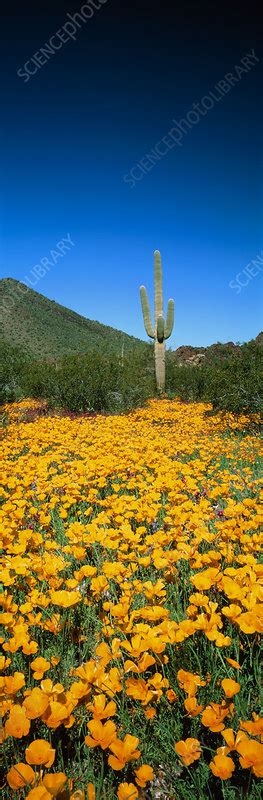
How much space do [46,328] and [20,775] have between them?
208 ft

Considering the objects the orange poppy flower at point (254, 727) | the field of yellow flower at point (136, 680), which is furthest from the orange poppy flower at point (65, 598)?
the orange poppy flower at point (254, 727)

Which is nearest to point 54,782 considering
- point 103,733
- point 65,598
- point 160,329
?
point 103,733

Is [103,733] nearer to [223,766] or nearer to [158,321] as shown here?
[223,766]

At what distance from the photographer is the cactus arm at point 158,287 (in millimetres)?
15477

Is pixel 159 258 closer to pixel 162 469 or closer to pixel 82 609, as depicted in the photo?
pixel 162 469

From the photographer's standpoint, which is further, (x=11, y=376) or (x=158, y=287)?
(x=158, y=287)

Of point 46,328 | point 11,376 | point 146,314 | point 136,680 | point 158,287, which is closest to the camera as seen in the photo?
point 136,680

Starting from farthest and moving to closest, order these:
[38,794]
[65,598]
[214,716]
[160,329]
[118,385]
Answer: [160,329]
[118,385]
[65,598]
[214,716]
[38,794]

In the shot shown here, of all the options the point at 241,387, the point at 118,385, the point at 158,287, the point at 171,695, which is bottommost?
the point at 171,695

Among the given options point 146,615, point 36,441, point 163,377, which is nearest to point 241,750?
point 146,615

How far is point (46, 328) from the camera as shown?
203 feet

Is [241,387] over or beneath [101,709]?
over

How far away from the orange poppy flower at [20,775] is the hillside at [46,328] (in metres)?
50.2

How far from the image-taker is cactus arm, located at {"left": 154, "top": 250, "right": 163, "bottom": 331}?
15477mm
